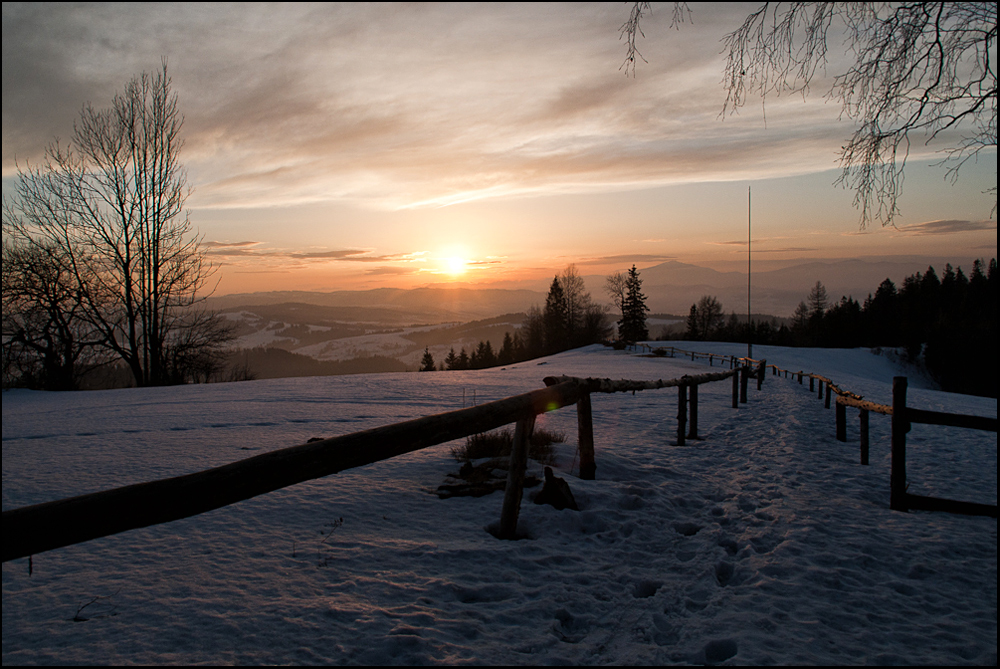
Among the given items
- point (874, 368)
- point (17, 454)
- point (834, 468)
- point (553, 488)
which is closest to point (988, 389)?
point (874, 368)

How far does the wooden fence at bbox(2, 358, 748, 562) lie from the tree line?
2544 inches

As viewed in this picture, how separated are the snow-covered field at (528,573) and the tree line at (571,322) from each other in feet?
207

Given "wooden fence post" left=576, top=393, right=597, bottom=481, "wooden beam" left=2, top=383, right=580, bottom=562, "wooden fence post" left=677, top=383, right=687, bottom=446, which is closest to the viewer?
"wooden beam" left=2, top=383, right=580, bottom=562

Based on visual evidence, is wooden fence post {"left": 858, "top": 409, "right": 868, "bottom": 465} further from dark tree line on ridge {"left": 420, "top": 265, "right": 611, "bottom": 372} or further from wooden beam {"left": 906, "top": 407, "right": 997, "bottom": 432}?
dark tree line on ridge {"left": 420, "top": 265, "right": 611, "bottom": 372}

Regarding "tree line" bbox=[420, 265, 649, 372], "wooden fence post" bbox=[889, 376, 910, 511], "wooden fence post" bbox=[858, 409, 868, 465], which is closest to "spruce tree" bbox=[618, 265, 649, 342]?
"tree line" bbox=[420, 265, 649, 372]

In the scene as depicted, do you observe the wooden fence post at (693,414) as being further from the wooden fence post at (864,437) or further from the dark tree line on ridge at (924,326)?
the dark tree line on ridge at (924,326)

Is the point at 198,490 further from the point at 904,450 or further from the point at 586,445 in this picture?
the point at 904,450

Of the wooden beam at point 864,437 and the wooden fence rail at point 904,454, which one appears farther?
the wooden beam at point 864,437

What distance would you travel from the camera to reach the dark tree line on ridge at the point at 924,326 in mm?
58406

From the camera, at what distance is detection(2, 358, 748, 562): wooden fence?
179 centimetres

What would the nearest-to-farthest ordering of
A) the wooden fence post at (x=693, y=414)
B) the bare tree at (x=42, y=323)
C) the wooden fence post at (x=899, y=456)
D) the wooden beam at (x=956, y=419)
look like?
1. the wooden beam at (x=956, y=419)
2. the wooden fence post at (x=899, y=456)
3. the wooden fence post at (x=693, y=414)
4. the bare tree at (x=42, y=323)

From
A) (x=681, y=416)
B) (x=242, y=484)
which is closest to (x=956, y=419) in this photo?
(x=681, y=416)

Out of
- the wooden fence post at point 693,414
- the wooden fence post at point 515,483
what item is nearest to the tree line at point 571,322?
the wooden fence post at point 693,414

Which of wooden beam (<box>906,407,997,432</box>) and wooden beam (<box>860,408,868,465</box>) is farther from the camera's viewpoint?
wooden beam (<box>860,408,868,465</box>)
